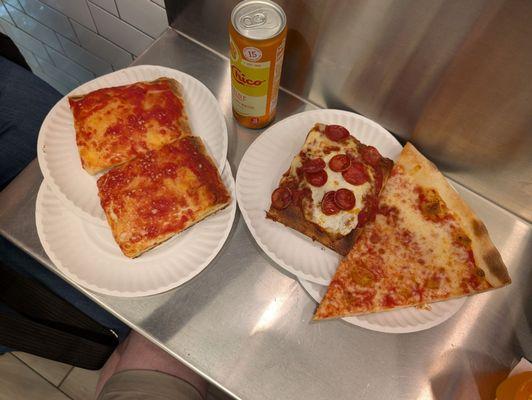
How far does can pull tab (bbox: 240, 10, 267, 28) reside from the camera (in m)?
0.86

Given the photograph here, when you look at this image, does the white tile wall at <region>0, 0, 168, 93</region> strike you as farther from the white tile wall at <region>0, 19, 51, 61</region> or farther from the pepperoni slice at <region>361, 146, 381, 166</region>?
the pepperoni slice at <region>361, 146, 381, 166</region>

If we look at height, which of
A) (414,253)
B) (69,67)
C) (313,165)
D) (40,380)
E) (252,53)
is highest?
(252,53)

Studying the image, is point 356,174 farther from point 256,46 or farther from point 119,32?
point 119,32

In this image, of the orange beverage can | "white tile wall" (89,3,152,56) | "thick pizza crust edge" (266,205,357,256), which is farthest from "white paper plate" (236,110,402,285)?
"white tile wall" (89,3,152,56)

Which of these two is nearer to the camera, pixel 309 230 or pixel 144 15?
pixel 309 230

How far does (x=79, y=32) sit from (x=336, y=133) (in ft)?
3.98

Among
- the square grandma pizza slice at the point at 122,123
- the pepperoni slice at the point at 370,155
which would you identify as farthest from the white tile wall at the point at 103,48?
the pepperoni slice at the point at 370,155

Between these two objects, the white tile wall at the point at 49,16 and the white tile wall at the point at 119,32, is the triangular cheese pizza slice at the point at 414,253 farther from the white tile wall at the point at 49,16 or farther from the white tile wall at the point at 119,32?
the white tile wall at the point at 49,16

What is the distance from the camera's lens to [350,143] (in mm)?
991

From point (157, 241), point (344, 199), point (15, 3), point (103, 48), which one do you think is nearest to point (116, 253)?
point (157, 241)

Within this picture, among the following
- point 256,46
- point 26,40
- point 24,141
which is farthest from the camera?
point 26,40

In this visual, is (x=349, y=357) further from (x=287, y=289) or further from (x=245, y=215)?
(x=245, y=215)

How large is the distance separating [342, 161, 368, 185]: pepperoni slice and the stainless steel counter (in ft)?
0.89

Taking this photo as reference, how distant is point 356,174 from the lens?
0.95 metres
